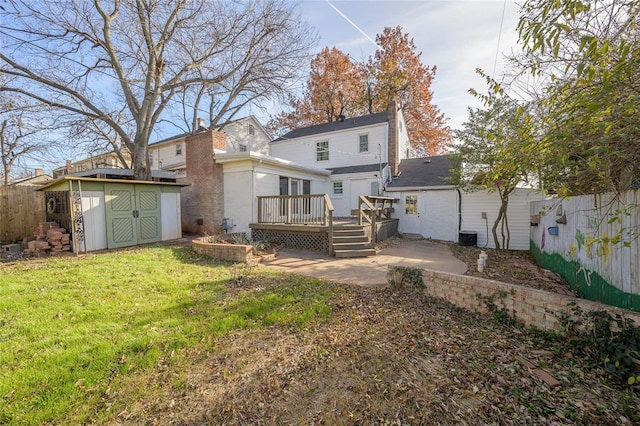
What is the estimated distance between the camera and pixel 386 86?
22.7 m

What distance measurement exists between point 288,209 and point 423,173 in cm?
880

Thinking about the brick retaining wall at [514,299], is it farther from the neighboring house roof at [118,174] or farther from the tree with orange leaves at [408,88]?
the tree with orange leaves at [408,88]

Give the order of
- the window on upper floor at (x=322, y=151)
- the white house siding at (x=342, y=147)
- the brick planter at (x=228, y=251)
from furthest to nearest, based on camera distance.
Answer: the window on upper floor at (x=322, y=151) → the white house siding at (x=342, y=147) → the brick planter at (x=228, y=251)

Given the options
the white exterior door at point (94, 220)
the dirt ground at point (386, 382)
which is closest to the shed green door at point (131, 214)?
the white exterior door at point (94, 220)

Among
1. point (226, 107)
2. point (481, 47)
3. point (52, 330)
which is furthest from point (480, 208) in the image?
point (226, 107)

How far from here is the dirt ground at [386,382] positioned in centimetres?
227

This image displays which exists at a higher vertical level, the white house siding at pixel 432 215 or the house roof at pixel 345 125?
the house roof at pixel 345 125

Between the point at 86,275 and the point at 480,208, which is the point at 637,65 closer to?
the point at 86,275

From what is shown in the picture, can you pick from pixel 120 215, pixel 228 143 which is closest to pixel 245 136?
pixel 228 143

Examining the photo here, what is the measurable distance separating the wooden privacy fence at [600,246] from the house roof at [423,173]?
679cm

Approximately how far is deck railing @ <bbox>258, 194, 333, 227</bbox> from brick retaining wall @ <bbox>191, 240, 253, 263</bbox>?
263 cm

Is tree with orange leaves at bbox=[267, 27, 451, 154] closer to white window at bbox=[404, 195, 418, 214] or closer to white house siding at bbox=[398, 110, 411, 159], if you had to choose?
white house siding at bbox=[398, 110, 411, 159]

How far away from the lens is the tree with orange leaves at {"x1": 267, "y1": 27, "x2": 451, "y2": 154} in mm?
22688

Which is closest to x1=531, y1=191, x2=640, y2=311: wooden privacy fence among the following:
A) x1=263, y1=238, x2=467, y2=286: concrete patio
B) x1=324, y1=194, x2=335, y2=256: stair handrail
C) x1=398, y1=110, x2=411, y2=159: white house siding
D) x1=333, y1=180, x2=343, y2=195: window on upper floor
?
x1=263, y1=238, x2=467, y2=286: concrete patio
